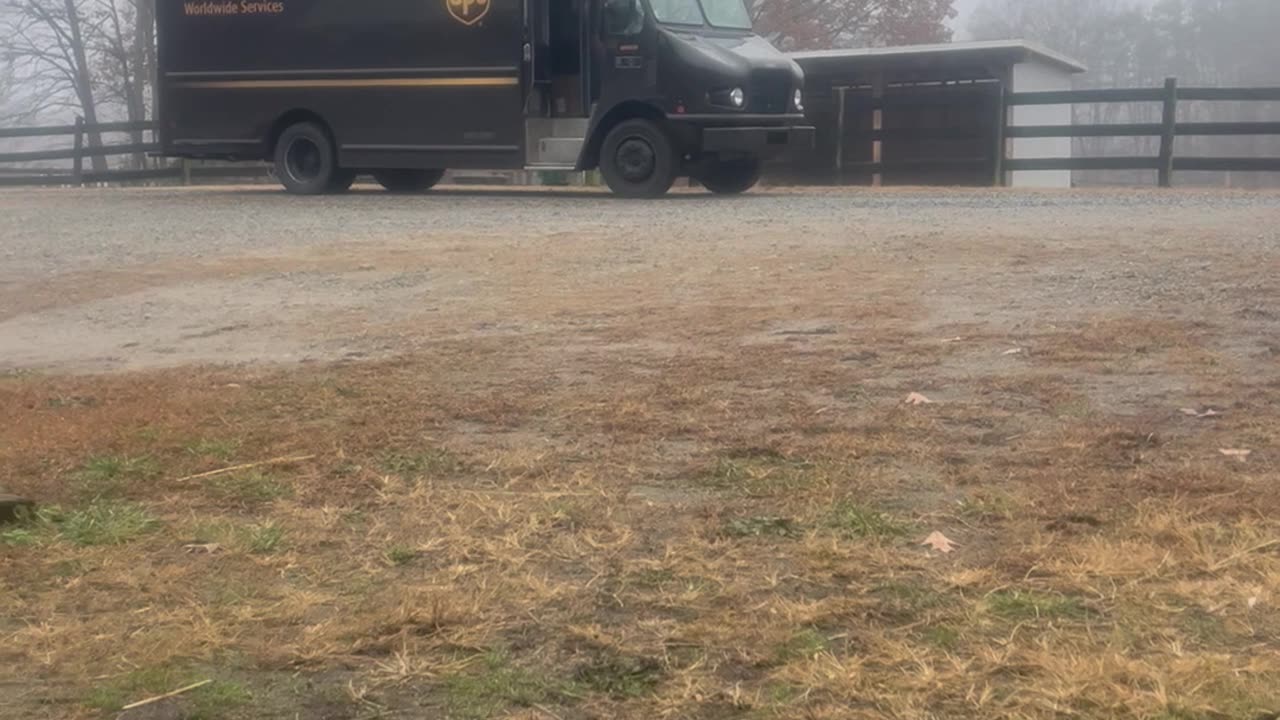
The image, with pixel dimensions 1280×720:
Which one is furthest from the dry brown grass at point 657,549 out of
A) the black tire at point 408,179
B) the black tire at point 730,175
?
the black tire at point 408,179

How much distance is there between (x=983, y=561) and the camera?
3770mm

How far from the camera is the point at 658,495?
451 centimetres

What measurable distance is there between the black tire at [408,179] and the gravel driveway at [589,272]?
5288 millimetres

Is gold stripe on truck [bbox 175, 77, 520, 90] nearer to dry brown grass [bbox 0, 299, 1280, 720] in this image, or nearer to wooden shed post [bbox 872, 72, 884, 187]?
wooden shed post [bbox 872, 72, 884, 187]

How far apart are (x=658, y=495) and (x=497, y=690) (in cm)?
150

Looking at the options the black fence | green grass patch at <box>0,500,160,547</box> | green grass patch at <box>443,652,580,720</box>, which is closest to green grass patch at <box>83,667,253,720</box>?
green grass patch at <box>443,652,580,720</box>

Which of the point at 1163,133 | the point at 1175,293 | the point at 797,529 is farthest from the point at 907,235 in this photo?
the point at 1163,133

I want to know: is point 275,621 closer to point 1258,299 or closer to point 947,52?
point 1258,299

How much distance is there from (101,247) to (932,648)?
10.8 m

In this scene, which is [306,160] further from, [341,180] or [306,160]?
[341,180]

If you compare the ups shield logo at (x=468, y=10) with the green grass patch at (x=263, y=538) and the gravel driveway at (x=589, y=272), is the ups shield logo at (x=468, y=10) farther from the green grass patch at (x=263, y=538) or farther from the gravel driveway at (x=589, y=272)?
the green grass patch at (x=263, y=538)

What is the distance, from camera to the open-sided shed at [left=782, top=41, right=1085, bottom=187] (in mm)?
22766

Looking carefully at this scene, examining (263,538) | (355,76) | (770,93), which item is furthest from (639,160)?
(263,538)

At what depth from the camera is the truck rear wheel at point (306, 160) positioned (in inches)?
762
